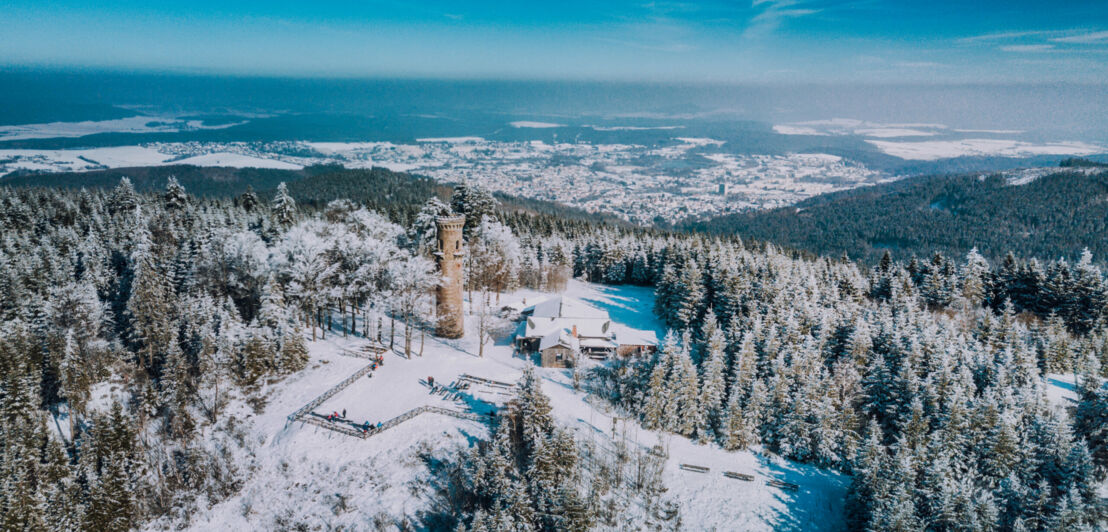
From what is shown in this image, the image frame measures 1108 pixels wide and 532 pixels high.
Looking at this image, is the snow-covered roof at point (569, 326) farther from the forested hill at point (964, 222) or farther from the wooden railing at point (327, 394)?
the forested hill at point (964, 222)

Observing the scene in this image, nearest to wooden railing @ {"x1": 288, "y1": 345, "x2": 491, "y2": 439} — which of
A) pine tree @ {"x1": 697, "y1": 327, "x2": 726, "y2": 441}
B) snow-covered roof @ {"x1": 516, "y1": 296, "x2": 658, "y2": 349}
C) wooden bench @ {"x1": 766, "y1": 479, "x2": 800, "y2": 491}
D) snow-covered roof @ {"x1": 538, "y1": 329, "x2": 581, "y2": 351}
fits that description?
snow-covered roof @ {"x1": 538, "y1": 329, "x2": 581, "y2": 351}

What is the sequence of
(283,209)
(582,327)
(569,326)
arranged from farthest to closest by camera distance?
(283,209), (582,327), (569,326)

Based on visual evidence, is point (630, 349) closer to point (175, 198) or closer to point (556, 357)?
point (556, 357)

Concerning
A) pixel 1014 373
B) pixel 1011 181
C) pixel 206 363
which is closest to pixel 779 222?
pixel 1011 181

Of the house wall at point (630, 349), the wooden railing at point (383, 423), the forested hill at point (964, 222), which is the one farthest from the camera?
the forested hill at point (964, 222)

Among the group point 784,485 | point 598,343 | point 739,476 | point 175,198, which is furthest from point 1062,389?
point 175,198

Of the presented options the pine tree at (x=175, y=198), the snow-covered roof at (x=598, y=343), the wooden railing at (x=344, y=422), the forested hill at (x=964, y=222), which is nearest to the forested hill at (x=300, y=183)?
the pine tree at (x=175, y=198)
